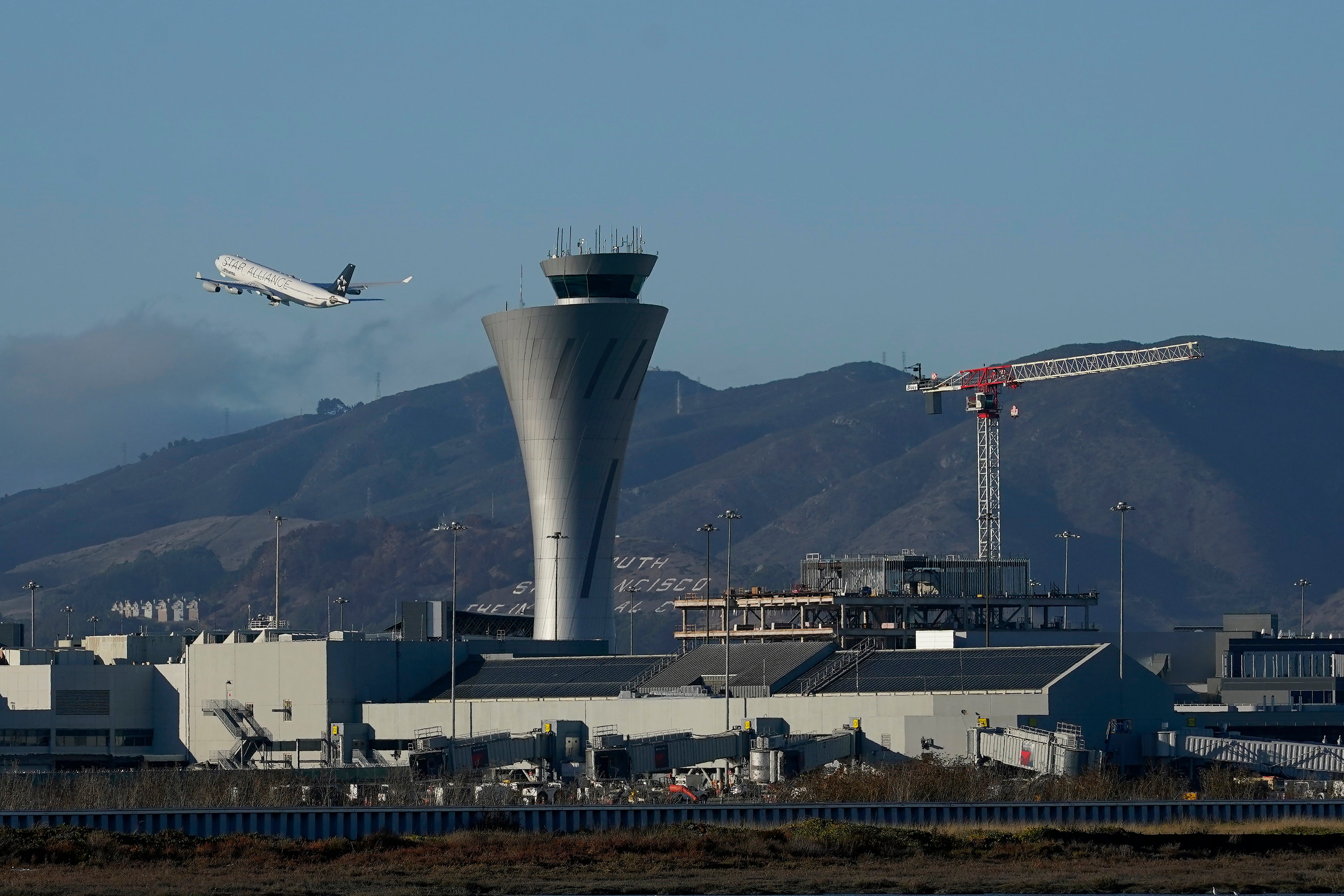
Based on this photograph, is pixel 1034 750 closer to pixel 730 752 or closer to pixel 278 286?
pixel 730 752

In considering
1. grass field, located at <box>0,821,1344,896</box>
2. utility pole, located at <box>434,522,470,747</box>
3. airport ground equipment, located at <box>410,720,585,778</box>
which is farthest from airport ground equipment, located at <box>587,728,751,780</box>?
grass field, located at <box>0,821,1344,896</box>

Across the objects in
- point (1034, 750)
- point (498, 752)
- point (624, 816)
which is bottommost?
point (624, 816)

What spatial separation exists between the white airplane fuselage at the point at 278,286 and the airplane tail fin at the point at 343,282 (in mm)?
851

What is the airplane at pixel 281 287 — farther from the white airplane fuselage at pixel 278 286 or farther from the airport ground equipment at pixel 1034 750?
the airport ground equipment at pixel 1034 750

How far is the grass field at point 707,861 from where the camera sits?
231ft

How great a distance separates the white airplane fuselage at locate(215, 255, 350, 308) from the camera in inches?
7288

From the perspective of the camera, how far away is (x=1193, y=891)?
2692 inches

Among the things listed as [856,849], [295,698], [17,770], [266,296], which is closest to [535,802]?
[856,849]

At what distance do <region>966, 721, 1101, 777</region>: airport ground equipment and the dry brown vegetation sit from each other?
1.08 meters

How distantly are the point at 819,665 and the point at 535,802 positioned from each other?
48.0m

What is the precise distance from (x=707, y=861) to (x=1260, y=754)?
50164 mm

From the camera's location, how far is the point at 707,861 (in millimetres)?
77062

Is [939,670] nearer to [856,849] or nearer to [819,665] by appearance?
[819,665]

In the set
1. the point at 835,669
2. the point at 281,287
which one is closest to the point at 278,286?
the point at 281,287
